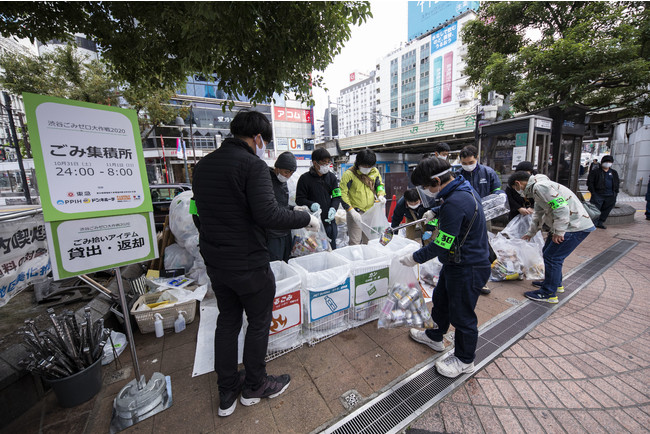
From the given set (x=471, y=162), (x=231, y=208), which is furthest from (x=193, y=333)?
(x=471, y=162)

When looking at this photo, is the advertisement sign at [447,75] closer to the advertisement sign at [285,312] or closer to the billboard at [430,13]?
the billboard at [430,13]

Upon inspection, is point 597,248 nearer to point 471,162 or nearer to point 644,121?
point 471,162

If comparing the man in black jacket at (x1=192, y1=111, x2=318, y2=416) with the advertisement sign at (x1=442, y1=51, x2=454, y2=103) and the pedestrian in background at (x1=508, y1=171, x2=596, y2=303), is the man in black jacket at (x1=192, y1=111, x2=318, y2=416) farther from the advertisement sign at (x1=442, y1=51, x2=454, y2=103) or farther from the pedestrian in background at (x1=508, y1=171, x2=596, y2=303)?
the advertisement sign at (x1=442, y1=51, x2=454, y2=103)

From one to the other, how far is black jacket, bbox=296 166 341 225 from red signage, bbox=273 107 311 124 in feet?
73.7

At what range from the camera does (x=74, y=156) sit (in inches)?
59.9

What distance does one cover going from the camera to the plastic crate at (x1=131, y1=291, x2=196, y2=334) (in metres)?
2.64

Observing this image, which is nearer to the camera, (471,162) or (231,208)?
(231,208)

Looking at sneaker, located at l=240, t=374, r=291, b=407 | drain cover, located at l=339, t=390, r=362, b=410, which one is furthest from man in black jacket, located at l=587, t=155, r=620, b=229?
sneaker, located at l=240, t=374, r=291, b=407

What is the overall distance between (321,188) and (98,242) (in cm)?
241

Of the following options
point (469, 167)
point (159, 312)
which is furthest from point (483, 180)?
point (159, 312)

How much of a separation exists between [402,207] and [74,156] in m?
3.35

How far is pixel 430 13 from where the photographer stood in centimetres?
4853

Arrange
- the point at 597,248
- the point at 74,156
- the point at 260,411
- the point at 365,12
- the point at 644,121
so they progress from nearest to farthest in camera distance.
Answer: the point at 74,156, the point at 260,411, the point at 365,12, the point at 597,248, the point at 644,121

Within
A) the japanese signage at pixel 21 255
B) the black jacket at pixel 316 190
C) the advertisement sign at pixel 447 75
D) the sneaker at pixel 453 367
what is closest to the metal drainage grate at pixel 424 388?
the sneaker at pixel 453 367
